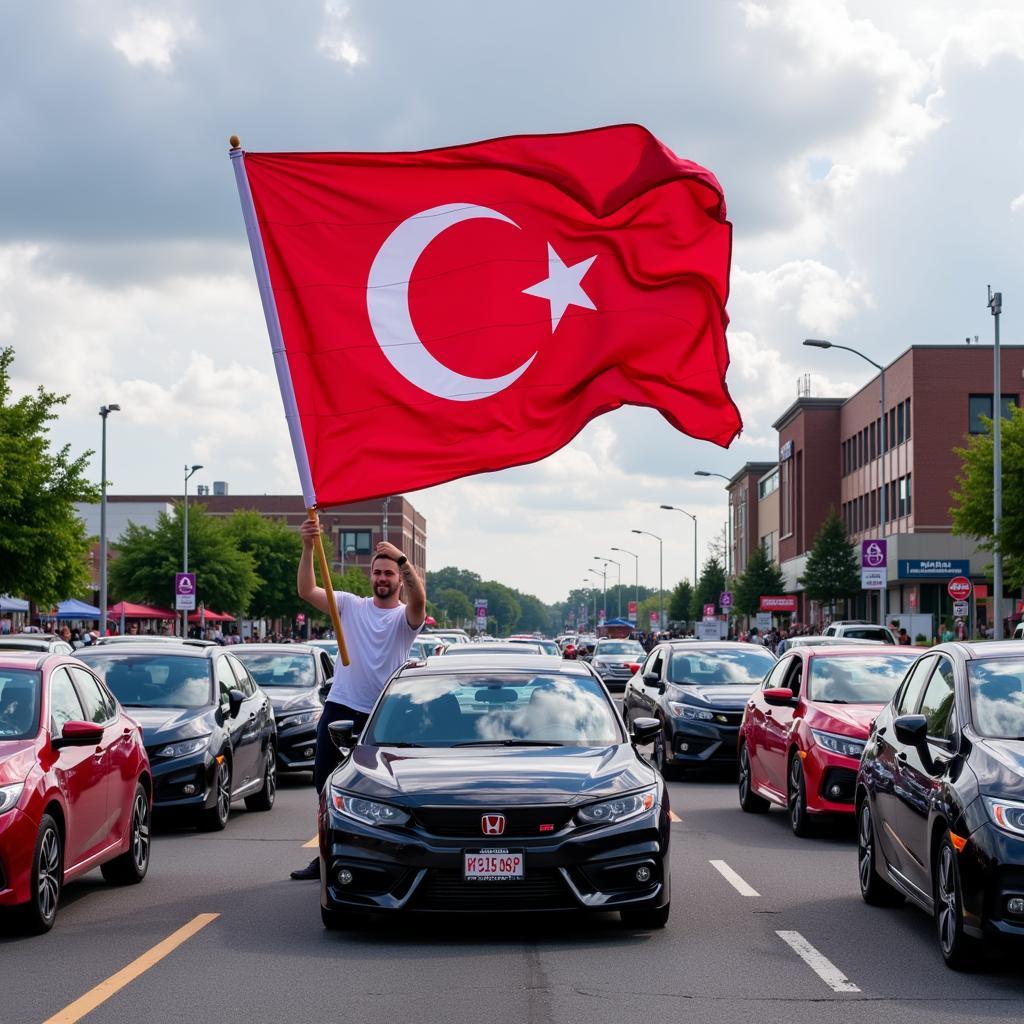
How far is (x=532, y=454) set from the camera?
11766 millimetres

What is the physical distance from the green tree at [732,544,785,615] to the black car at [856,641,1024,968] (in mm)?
92689

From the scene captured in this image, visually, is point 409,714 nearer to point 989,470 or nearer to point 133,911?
point 133,911

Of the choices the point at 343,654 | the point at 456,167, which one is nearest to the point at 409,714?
the point at 343,654

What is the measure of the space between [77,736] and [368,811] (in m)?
1.88

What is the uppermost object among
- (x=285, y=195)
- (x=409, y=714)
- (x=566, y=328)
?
(x=285, y=195)

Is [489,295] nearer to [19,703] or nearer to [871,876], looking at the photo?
[19,703]

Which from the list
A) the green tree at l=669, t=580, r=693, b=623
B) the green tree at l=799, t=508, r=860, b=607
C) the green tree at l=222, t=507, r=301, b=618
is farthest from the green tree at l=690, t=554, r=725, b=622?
the green tree at l=799, t=508, r=860, b=607

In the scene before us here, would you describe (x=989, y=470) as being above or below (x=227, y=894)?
above

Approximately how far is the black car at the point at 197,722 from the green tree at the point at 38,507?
2636 centimetres

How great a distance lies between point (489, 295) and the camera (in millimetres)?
12062

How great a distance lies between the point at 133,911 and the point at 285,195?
4.71m

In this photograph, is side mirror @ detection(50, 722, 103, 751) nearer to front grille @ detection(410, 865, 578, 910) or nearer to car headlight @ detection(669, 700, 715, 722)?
front grille @ detection(410, 865, 578, 910)

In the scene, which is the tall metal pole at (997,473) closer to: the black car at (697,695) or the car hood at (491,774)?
the black car at (697,695)

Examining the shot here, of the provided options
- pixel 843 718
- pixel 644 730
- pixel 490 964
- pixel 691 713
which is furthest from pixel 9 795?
pixel 691 713
